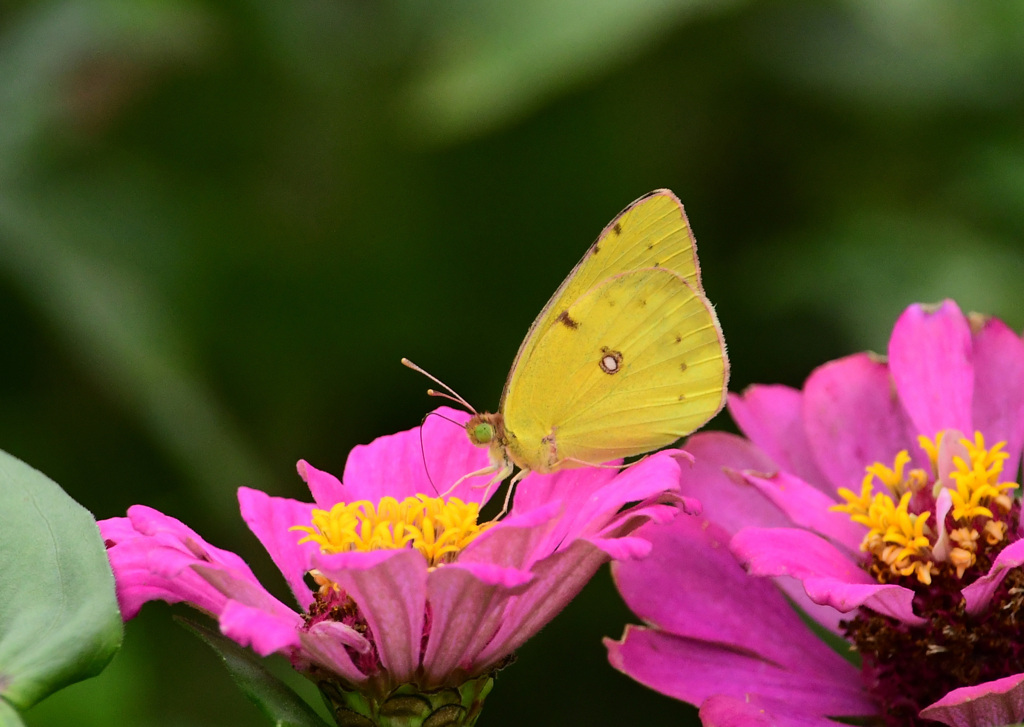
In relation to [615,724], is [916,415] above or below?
above

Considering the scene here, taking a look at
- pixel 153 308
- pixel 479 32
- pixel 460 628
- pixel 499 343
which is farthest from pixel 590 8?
pixel 460 628

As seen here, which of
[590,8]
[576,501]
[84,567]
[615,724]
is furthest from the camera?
[590,8]

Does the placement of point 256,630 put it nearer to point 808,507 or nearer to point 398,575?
point 398,575

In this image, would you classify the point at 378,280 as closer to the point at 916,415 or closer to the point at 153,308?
the point at 153,308

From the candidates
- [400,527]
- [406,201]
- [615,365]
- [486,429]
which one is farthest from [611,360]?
[406,201]

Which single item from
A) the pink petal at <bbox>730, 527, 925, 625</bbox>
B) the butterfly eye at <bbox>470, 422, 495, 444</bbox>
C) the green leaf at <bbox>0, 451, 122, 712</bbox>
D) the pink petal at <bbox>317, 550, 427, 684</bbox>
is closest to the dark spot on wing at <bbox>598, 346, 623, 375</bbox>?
the butterfly eye at <bbox>470, 422, 495, 444</bbox>
